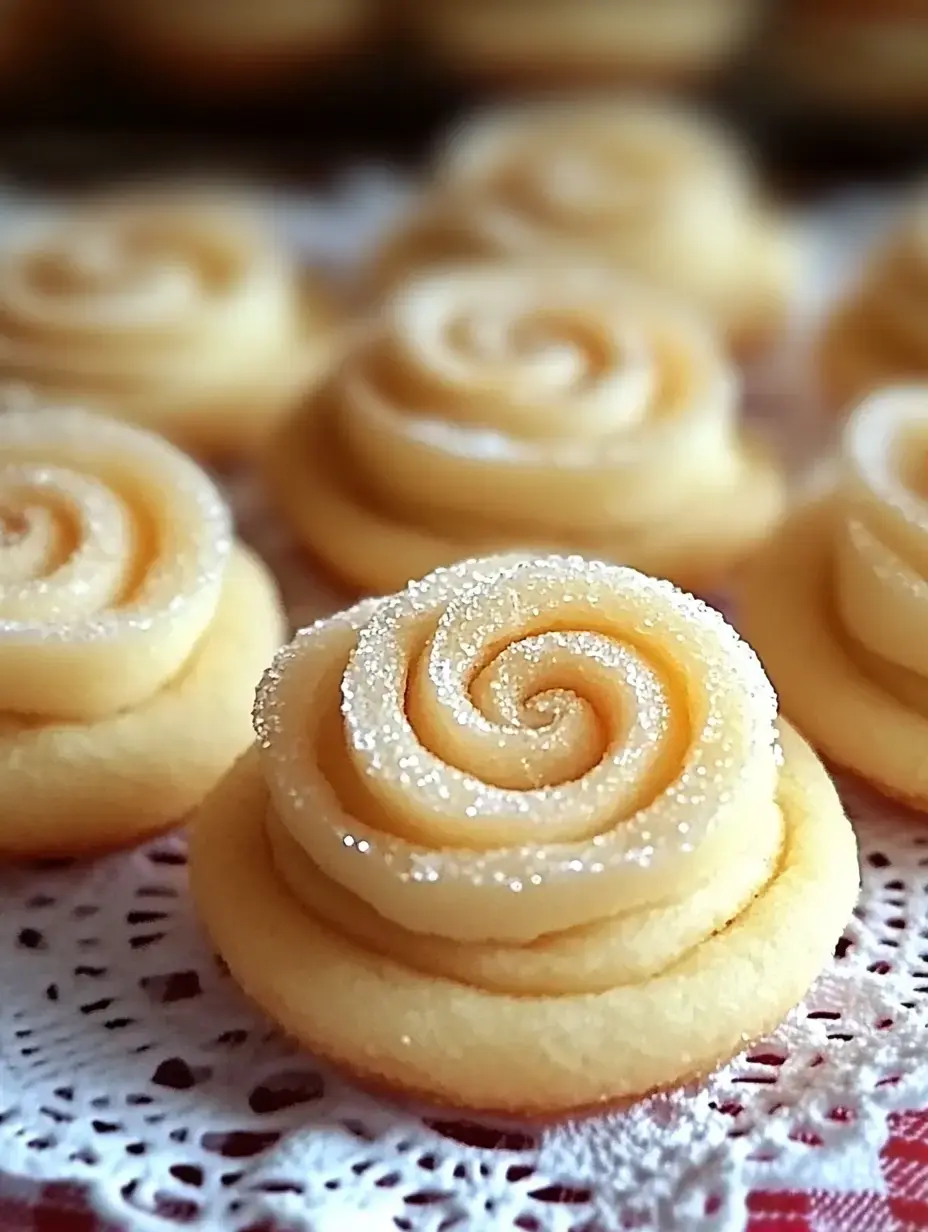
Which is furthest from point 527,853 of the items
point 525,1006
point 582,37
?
point 582,37

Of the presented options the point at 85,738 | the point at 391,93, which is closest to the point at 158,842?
the point at 85,738

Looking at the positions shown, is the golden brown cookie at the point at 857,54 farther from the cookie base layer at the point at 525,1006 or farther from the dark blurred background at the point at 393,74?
the cookie base layer at the point at 525,1006

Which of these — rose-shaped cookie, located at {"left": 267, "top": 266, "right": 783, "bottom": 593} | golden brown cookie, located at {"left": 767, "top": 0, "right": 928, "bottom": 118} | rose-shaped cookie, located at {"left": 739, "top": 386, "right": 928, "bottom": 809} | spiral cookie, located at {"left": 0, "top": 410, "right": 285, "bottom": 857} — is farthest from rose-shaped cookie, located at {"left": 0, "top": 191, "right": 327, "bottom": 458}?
golden brown cookie, located at {"left": 767, "top": 0, "right": 928, "bottom": 118}

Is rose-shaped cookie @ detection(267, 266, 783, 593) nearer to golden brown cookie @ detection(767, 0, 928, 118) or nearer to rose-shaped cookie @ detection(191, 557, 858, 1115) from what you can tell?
rose-shaped cookie @ detection(191, 557, 858, 1115)

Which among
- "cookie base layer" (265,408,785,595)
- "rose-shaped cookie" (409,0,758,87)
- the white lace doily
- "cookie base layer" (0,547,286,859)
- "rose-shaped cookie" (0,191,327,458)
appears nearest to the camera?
the white lace doily

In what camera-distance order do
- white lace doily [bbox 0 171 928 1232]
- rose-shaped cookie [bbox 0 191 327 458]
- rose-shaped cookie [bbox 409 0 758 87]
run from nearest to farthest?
white lace doily [bbox 0 171 928 1232] < rose-shaped cookie [bbox 0 191 327 458] < rose-shaped cookie [bbox 409 0 758 87]

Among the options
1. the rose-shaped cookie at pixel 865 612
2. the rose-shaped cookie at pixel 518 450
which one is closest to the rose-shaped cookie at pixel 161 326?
the rose-shaped cookie at pixel 518 450

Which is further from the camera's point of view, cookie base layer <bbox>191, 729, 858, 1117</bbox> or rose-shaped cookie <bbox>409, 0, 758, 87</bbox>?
rose-shaped cookie <bbox>409, 0, 758, 87</bbox>
